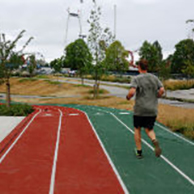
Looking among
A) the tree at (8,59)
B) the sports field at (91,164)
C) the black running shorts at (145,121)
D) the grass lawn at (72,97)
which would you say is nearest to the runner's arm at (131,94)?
the black running shorts at (145,121)

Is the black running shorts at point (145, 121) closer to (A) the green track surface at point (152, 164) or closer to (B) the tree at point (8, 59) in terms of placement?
(A) the green track surface at point (152, 164)

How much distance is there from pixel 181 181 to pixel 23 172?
284 cm

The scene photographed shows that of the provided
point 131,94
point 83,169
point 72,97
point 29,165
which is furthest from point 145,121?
point 72,97

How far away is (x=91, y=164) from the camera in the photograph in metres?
5.70

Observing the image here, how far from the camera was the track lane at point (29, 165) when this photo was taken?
4.48 meters

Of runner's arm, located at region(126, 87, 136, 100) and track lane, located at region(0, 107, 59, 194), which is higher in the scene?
runner's arm, located at region(126, 87, 136, 100)

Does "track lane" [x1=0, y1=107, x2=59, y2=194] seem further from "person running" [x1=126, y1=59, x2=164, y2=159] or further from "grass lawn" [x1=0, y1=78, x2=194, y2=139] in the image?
"grass lawn" [x1=0, y1=78, x2=194, y2=139]

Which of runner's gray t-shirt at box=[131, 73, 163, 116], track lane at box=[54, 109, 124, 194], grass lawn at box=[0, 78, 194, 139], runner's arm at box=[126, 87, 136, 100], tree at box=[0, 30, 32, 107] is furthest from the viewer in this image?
tree at box=[0, 30, 32, 107]

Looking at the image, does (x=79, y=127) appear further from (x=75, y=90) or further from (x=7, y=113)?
(x=75, y=90)

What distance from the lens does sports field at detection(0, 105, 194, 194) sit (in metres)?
4.45

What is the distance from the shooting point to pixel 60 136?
340 inches

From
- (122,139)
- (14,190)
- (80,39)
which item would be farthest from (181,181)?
(80,39)

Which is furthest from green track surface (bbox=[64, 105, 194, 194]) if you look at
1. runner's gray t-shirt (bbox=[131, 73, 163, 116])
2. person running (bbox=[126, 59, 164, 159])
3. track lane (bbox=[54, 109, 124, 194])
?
runner's gray t-shirt (bbox=[131, 73, 163, 116])

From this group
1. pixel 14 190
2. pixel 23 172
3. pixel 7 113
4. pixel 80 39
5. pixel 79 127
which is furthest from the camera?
pixel 80 39
